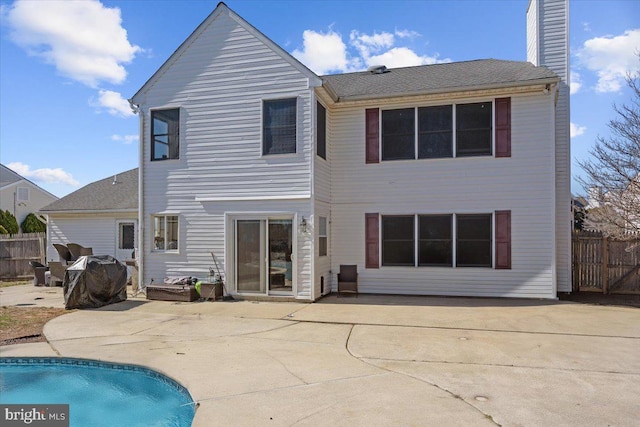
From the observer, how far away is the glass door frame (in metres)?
10.5

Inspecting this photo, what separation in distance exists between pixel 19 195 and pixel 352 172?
2728 cm

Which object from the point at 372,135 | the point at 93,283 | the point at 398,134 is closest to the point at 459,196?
the point at 398,134

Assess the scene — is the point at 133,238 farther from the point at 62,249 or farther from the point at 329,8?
the point at 329,8

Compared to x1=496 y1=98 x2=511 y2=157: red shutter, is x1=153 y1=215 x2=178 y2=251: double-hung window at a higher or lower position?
lower

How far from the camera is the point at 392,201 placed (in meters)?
11.5

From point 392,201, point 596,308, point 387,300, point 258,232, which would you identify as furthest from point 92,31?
point 596,308

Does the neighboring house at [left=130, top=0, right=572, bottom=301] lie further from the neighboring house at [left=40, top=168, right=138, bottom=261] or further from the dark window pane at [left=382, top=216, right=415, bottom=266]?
the neighboring house at [left=40, top=168, right=138, bottom=261]

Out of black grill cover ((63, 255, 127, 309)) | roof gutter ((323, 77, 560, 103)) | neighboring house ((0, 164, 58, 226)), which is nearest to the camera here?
black grill cover ((63, 255, 127, 309))

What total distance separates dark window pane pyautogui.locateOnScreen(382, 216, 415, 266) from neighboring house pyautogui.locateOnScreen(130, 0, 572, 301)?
38 mm

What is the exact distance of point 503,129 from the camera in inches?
423

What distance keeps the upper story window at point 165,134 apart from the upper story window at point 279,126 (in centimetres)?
267

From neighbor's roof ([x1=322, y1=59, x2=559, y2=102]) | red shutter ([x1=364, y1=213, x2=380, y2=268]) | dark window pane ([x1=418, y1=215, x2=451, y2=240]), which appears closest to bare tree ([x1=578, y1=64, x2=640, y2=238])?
neighbor's roof ([x1=322, y1=59, x2=559, y2=102])

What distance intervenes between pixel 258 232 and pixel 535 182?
7158 mm

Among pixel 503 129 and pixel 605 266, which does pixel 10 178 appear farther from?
pixel 605 266
